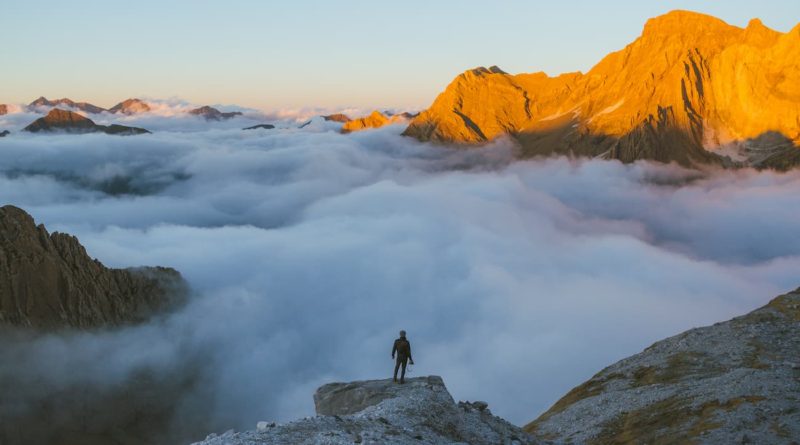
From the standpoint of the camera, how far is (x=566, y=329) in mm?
195500

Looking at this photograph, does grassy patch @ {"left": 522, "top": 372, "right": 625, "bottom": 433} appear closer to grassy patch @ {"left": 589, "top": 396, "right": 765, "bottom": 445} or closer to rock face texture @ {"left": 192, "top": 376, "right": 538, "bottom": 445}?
grassy patch @ {"left": 589, "top": 396, "right": 765, "bottom": 445}

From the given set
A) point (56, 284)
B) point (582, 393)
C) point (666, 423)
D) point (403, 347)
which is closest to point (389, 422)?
point (403, 347)

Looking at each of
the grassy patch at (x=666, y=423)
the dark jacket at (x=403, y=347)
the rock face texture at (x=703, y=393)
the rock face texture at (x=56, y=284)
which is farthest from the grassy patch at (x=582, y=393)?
the rock face texture at (x=56, y=284)

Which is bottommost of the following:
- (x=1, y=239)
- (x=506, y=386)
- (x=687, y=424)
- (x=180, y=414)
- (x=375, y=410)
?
(x=180, y=414)

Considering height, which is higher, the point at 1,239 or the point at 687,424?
the point at 687,424

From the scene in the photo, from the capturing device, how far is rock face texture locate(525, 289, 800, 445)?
118 feet

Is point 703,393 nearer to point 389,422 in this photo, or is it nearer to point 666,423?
point 666,423

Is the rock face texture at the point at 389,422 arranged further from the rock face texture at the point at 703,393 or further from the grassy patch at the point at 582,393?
the grassy patch at the point at 582,393

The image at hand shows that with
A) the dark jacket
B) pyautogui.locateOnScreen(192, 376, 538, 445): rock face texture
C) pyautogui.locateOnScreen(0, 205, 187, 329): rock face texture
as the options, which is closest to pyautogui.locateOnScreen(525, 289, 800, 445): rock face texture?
pyautogui.locateOnScreen(192, 376, 538, 445): rock face texture

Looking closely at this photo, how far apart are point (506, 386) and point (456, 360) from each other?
109 feet

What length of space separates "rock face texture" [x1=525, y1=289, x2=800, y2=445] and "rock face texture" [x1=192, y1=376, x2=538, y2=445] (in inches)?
442

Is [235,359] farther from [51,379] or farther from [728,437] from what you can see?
[728,437]

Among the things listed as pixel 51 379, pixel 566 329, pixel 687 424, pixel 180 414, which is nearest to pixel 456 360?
pixel 566 329

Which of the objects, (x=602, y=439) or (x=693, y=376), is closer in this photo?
(x=602, y=439)
